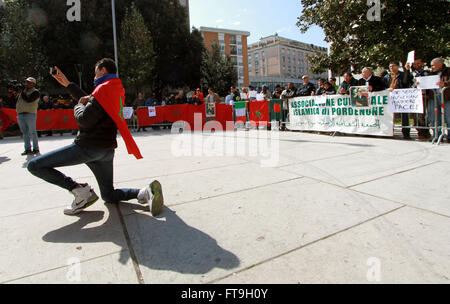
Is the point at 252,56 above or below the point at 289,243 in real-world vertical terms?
above

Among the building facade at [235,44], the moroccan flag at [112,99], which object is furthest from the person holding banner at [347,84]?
the building facade at [235,44]

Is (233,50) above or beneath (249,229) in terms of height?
above

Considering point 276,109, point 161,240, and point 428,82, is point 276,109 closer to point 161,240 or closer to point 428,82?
point 428,82

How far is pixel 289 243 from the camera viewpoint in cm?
241

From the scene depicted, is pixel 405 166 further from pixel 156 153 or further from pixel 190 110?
pixel 190 110

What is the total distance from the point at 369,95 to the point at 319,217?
6361mm

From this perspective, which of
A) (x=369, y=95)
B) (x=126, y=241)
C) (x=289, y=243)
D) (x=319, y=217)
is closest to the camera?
(x=289, y=243)

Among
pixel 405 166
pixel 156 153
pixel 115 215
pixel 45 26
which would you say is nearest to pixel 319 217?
pixel 115 215

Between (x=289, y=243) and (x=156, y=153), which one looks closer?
(x=289, y=243)

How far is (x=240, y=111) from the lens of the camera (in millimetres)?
13328

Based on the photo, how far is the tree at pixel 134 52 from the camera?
2500cm

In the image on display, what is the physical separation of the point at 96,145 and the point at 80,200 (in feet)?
2.06

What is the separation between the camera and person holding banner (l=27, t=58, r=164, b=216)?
297cm

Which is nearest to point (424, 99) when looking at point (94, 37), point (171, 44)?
point (94, 37)
